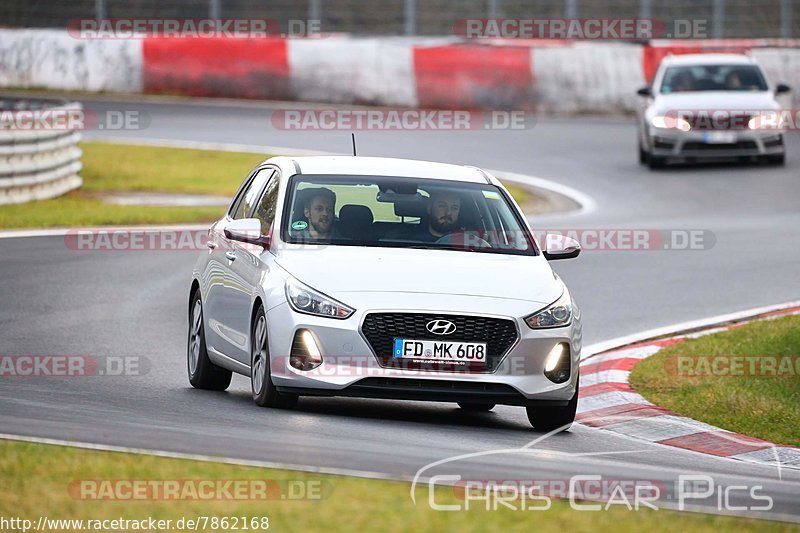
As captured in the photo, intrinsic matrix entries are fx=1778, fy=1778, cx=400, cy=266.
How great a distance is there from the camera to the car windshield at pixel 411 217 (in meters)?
10.4

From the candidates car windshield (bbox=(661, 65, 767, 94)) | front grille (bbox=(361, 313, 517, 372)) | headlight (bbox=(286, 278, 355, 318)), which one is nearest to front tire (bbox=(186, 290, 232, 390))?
headlight (bbox=(286, 278, 355, 318))

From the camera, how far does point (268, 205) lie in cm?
1090

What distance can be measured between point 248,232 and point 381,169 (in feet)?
3.41

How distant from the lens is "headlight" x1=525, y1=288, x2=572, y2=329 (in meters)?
9.74

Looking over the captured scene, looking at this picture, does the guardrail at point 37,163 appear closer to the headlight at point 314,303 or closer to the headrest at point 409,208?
the headrest at point 409,208

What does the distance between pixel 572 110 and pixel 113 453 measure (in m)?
27.4

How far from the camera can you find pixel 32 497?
264 inches

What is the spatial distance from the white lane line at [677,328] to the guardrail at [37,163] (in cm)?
Answer: 991

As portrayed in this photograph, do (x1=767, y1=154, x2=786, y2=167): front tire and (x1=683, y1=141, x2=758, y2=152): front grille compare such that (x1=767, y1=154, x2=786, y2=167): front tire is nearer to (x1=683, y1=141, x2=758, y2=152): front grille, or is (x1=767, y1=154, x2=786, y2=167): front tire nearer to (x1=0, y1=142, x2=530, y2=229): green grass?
(x1=683, y1=141, x2=758, y2=152): front grille

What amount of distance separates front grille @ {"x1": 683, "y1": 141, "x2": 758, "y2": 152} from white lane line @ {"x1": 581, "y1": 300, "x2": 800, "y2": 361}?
11.8 m

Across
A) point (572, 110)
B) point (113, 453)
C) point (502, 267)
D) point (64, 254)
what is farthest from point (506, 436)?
point (572, 110)

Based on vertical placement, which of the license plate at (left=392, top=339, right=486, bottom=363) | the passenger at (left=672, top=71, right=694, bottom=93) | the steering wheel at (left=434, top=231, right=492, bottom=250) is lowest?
the passenger at (left=672, top=71, right=694, bottom=93)

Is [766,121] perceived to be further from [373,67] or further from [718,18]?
[373,67]

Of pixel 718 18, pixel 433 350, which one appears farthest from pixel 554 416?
pixel 718 18
